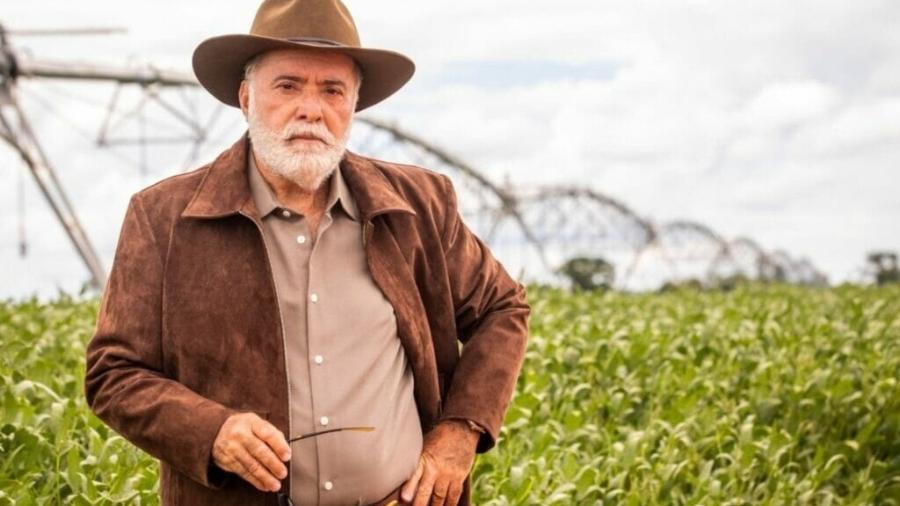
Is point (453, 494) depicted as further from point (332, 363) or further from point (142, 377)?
point (142, 377)

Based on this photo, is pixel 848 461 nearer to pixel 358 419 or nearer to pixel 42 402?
pixel 42 402

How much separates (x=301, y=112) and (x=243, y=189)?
0.82 feet

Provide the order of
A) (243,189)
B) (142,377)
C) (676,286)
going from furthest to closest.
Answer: (676,286) → (243,189) → (142,377)

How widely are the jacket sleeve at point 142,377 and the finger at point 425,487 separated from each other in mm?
480

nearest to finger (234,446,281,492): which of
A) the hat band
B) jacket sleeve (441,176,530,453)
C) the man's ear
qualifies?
jacket sleeve (441,176,530,453)

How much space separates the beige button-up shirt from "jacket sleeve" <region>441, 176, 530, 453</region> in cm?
27

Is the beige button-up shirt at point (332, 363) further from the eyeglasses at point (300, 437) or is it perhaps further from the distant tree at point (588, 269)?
the distant tree at point (588, 269)

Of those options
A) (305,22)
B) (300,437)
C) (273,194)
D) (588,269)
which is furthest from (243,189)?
(588,269)

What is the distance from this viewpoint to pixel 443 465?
349cm

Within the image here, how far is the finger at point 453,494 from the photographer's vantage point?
11.6 feet

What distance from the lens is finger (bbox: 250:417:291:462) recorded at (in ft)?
10.1

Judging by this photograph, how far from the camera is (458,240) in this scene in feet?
12.3

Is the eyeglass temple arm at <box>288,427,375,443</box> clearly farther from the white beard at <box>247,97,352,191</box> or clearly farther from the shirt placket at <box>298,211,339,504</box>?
the white beard at <box>247,97,352,191</box>

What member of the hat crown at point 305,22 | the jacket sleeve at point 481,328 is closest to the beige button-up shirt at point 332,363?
the jacket sleeve at point 481,328
